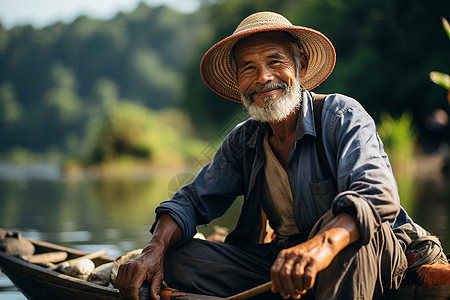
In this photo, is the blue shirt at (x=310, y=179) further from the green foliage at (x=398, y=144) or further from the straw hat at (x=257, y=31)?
the green foliage at (x=398, y=144)

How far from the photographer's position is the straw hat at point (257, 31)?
218cm

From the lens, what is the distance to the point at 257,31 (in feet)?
6.95

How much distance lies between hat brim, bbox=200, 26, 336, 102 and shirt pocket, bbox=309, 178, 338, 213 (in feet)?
2.01

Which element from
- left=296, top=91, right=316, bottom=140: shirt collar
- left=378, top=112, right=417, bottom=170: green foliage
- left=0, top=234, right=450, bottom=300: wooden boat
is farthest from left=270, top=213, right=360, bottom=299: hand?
left=378, top=112, right=417, bottom=170: green foliage

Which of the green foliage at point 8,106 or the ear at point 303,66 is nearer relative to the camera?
the ear at point 303,66

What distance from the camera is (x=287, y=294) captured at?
154 centimetres

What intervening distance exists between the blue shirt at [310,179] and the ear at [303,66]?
201mm

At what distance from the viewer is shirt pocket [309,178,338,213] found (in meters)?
A: 2.02

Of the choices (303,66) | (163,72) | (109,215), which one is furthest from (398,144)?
(163,72)

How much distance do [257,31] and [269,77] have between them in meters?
0.19

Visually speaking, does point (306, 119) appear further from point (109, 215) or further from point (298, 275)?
point (109, 215)

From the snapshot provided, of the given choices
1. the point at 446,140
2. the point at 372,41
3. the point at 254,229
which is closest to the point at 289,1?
the point at 372,41

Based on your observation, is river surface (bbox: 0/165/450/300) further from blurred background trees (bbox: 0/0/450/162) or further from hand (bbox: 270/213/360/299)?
blurred background trees (bbox: 0/0/450/162)

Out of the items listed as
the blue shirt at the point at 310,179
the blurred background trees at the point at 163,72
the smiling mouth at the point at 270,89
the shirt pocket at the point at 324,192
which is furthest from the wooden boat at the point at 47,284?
the blurred background trees at the point at 163,72
